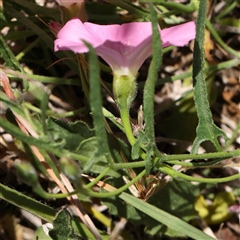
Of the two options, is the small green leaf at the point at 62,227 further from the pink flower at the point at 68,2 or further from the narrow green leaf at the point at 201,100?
the pink flower at the point at 68,2

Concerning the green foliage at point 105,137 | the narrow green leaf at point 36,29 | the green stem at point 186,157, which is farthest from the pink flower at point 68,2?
the green stem at point 186,157

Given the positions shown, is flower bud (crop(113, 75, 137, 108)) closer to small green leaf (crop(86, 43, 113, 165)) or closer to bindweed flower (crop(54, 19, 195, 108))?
bindweed flower (crop(54, 19, 195, 108))

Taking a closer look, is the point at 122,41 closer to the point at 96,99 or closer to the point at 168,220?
the point at 96,99

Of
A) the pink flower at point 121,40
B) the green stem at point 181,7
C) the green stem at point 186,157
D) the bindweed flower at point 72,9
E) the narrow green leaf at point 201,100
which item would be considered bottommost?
the green stem at point 186,157

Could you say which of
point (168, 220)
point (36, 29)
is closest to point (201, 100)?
point (168, 220)

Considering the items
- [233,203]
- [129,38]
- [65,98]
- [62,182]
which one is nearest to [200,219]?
[233,203]

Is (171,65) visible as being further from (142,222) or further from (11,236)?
(11,236)

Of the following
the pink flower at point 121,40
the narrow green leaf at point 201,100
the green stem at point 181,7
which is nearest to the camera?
the pink flower at point 121,40
